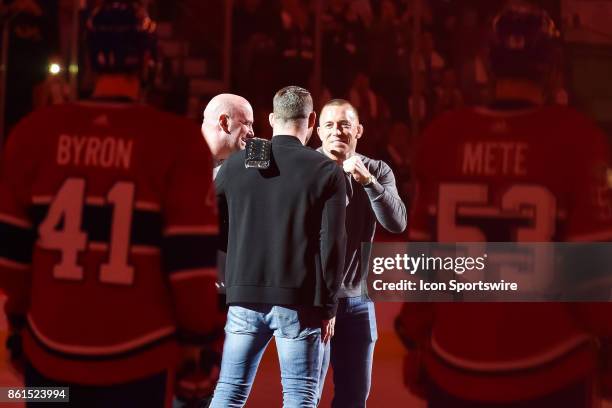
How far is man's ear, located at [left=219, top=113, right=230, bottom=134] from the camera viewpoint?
3.15 metres

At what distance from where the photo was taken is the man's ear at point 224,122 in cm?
315

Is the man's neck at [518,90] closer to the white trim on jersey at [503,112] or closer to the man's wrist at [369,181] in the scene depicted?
the white trim on jersey at [503,112]

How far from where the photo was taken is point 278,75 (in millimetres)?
3514

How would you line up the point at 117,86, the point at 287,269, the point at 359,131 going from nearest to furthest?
the point at 117,86 → the point at 287,269 → the point at 359,131

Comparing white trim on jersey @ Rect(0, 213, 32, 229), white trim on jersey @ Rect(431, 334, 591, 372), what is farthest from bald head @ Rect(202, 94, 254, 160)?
white trim on jersey @ Rect(431, 334, 591, 372)

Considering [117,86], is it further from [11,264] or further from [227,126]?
[227,126]

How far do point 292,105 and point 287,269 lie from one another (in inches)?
19.7

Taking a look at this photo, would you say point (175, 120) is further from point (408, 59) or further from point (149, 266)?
point (408, 59)

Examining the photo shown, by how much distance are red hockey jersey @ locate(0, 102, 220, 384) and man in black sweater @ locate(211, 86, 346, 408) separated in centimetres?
25

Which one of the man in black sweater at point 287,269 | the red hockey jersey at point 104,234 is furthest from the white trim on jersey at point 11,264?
the man in black sweater at point 287,269

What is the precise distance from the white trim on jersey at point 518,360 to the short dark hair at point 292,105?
799 millimetres

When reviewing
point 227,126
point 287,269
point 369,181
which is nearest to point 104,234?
point 287,269

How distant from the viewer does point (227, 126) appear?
3156 mm

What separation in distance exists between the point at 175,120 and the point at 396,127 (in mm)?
1405
